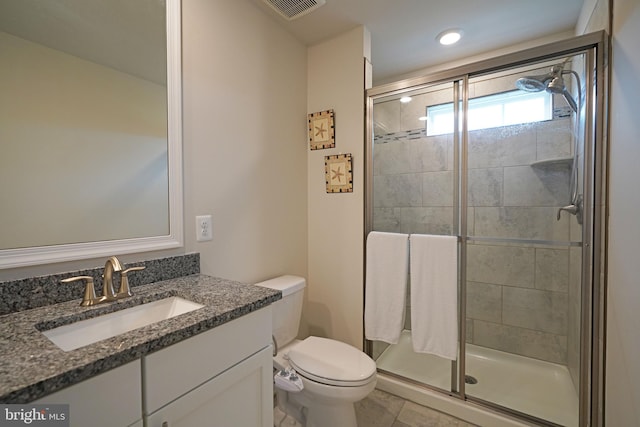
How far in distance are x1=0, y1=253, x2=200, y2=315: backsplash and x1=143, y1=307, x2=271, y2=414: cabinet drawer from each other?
1.65 feet

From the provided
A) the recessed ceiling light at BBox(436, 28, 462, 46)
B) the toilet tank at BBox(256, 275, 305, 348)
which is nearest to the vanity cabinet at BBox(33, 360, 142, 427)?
the toilet tank at BBox(256, 275, 305, 348)

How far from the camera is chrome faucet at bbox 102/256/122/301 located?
97 cm

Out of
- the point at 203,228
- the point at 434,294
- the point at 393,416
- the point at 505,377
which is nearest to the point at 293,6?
the point at 203,228

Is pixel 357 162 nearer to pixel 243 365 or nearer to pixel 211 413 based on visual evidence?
pixel 243 365

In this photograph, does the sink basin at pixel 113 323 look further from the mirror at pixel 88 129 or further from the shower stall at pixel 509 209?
the shower stall at pixel 509 209

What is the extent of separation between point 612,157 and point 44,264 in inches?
89.5

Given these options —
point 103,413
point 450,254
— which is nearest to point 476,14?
point 450,254

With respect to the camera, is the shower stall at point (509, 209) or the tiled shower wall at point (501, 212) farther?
the tiled shower wall at point (501, 212)

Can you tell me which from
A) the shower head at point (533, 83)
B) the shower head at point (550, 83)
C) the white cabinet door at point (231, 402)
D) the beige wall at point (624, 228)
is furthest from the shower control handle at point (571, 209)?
the white cabinet door at point (231, 402)

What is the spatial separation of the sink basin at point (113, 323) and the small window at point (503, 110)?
5.63ft

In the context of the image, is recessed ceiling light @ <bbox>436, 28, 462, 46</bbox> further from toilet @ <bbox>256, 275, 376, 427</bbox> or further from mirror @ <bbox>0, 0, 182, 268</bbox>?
toilet @ <bbox>256, 275, 376, 427</bbox>

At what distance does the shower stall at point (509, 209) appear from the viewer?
4.37 ft

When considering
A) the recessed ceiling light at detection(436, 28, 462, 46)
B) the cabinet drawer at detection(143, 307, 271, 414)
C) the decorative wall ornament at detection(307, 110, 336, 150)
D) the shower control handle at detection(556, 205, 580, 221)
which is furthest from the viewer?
the decorative wall ornament at detection(307, 110, 336, 150)

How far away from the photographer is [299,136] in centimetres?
200
